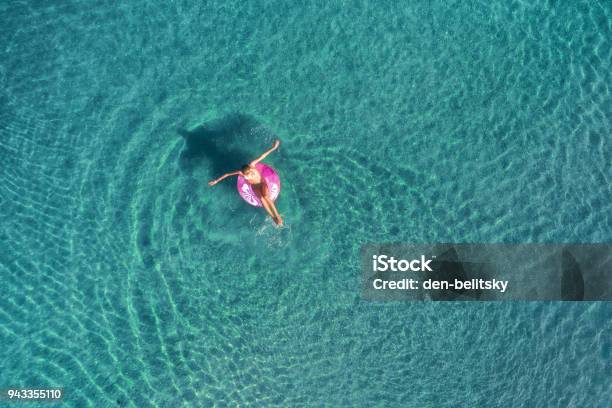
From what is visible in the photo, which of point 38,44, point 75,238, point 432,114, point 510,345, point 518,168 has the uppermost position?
point 38,44

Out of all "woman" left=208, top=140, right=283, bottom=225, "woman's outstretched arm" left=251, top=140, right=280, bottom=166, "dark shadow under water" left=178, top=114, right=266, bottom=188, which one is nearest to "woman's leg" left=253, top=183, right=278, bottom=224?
"woman" left=208, top=140, right=283, bottom=225

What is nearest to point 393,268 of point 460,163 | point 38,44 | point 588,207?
point 460,163

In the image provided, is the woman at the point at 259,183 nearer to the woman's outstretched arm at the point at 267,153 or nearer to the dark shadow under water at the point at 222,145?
the woman's outstretched arm at the point at 267,153

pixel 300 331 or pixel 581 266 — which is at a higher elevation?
pixel 581 266

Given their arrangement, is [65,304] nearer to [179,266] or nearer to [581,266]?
[179,266]

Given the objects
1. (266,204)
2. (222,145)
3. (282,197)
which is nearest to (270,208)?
(266,204)

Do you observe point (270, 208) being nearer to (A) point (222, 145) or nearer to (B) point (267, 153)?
(B) point (267, 153)

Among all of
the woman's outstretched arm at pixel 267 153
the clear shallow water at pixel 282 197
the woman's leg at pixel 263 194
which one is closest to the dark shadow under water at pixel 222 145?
the clear shallow water at pixel 282 197
